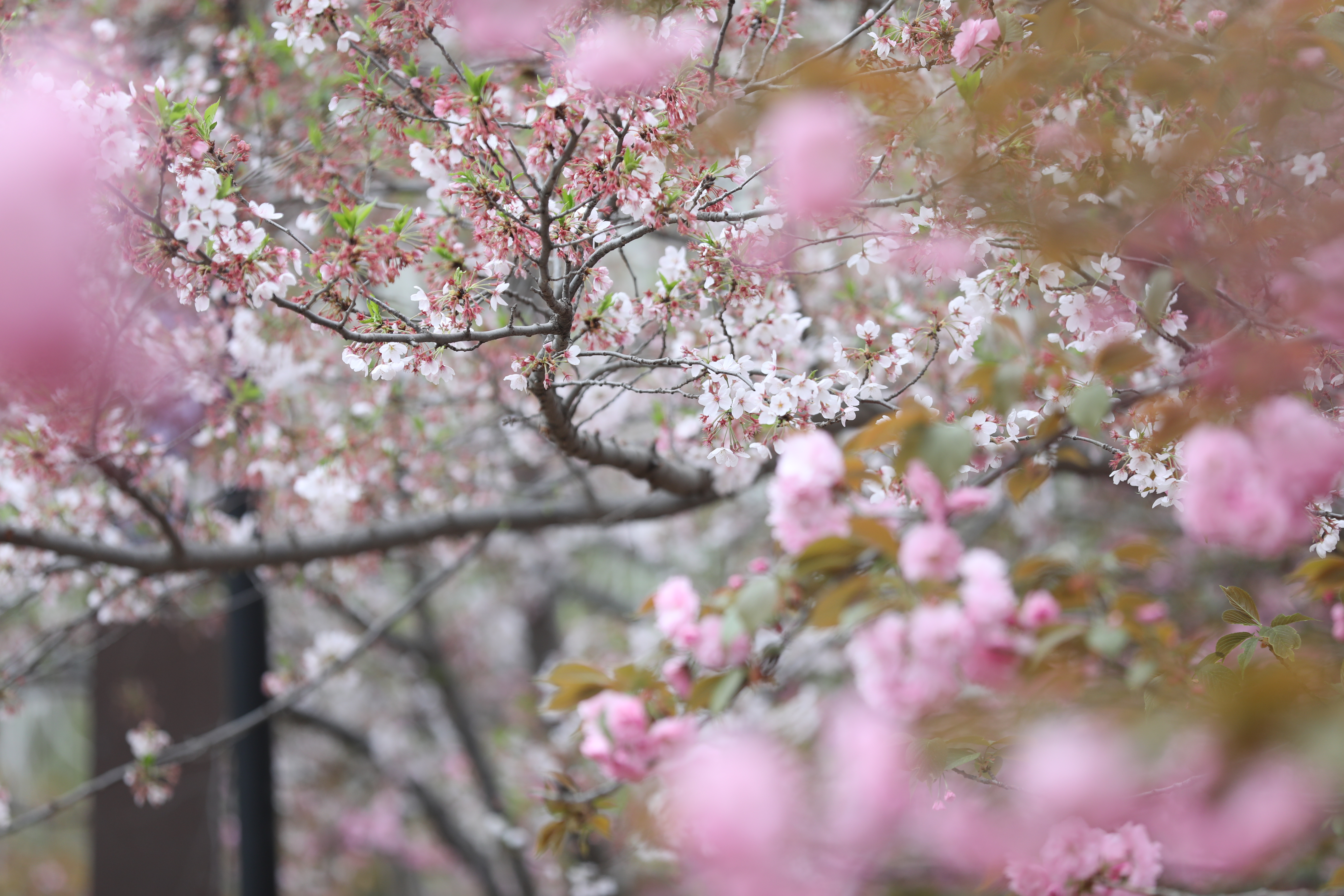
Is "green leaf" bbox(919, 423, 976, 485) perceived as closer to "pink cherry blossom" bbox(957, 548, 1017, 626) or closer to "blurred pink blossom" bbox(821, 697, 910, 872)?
"pink cherry blossom" bbox(957, 548, 1017, 626)

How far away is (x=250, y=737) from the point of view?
305 centimetres

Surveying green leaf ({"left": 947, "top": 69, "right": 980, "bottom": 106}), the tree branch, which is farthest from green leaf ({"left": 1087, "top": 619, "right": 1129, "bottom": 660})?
the tree branch

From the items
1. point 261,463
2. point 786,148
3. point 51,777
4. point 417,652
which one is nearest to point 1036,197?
point 786,148

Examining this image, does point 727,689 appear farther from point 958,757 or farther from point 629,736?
point 958,757

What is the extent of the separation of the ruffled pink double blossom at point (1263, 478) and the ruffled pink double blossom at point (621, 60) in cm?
95

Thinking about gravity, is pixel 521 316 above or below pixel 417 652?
below

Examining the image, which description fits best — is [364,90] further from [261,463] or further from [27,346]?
[261,463]

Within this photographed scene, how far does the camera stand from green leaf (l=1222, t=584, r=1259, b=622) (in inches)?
55.2

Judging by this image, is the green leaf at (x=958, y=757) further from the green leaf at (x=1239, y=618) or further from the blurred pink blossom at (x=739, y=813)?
the green leaf at (x=1239, y=618)

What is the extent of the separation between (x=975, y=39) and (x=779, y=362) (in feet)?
2.48

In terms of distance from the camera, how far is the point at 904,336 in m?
1.61

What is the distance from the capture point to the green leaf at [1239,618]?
139 cm

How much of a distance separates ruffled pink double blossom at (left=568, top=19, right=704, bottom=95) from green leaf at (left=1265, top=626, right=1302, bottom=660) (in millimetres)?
1324

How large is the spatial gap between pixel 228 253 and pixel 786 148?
89cm
